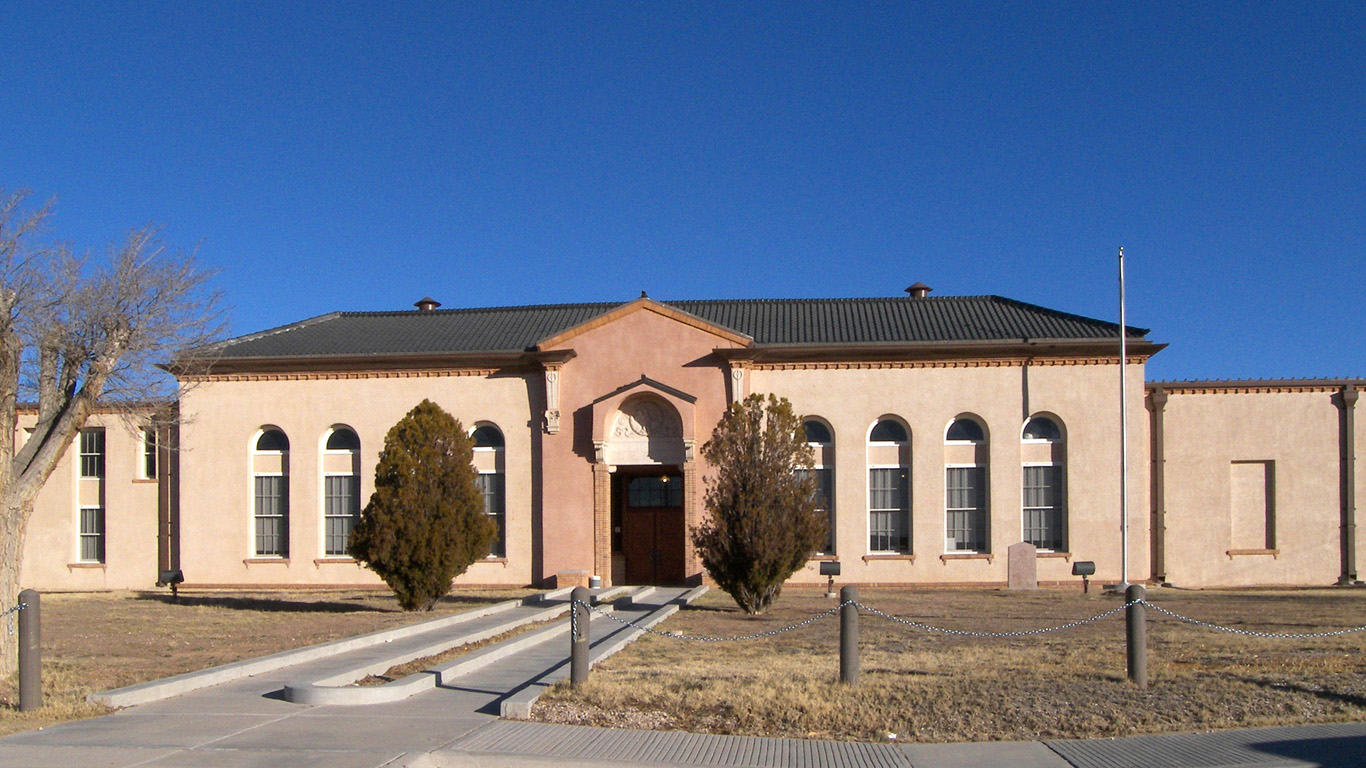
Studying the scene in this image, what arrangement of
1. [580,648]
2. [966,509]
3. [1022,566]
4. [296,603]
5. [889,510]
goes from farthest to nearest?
1. [889,510]
2. [966,509]
3. [1022,566]
4. [296,603]
5. [580,648]

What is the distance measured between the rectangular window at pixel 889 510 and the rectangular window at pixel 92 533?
2080 cm

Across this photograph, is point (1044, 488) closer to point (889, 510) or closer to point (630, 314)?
point (889, 510)

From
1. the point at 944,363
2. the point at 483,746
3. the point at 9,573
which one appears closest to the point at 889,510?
the point at 944,363

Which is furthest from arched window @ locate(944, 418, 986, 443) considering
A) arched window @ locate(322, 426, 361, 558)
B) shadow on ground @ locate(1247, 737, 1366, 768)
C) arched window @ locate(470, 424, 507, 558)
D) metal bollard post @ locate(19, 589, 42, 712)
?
metal bollard post @ locate(19, 589, 42, 712)

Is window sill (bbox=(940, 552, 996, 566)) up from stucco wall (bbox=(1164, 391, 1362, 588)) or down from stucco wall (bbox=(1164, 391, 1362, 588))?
down

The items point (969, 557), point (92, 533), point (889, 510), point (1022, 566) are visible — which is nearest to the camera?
point (1022, 566)

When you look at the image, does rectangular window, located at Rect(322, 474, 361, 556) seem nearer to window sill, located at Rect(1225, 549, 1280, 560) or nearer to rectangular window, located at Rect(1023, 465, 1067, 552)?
rectangular window, located at Rect(1023, 465, 1067, 552)

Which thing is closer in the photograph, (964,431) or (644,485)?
(964,431)

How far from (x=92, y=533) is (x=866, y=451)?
21.1 m

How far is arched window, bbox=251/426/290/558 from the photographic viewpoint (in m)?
29.3

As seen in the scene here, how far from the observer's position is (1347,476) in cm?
2767

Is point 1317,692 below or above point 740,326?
below

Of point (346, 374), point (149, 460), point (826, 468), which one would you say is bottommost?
point (826, 468)

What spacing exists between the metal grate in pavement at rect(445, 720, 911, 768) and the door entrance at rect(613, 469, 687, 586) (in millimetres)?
19599
